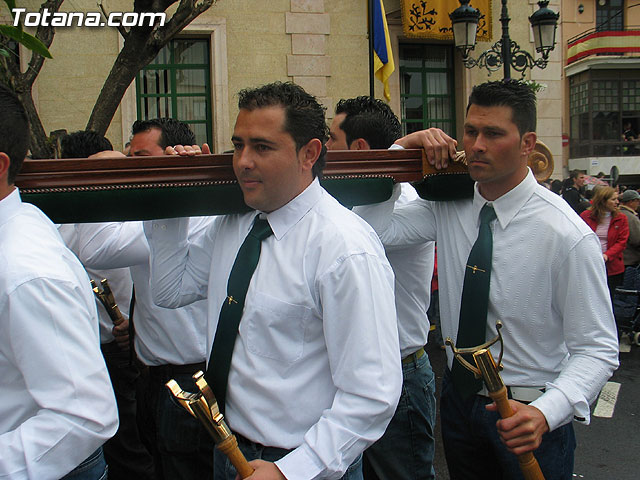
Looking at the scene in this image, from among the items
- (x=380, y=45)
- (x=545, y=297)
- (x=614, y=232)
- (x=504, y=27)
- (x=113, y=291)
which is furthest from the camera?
(x=380, y=45)

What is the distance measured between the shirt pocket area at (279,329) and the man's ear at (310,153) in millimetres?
424

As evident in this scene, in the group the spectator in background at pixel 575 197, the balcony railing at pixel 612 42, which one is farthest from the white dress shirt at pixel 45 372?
the balcony railing at pixel 612 42

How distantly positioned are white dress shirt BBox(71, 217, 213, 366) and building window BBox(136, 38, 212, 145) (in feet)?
28.4

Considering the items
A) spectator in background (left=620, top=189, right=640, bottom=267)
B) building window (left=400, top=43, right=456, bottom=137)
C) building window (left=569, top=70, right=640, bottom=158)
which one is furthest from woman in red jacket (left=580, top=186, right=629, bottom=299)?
building window (left=569, top=70, right=640, bottom=158)

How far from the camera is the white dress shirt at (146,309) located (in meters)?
2.67

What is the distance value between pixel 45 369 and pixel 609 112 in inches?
1360

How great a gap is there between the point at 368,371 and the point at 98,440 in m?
0.67

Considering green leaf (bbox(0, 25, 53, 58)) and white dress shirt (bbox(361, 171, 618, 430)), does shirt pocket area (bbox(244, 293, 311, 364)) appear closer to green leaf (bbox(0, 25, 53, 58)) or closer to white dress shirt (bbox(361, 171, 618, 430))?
white dress shirt (bbox(361, 171, 618, 430))

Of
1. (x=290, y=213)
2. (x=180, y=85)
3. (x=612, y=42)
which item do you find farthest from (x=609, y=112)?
(x=290, y=213)

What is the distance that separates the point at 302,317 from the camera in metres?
1.78

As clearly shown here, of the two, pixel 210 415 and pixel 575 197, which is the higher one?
pixel 575 197

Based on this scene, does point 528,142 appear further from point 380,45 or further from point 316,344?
point 380,45

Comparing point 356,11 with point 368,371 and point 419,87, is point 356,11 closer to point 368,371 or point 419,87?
point 419,87

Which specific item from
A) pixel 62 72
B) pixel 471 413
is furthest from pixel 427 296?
pixel 62 72
